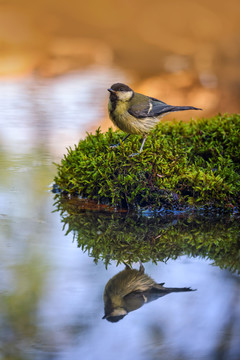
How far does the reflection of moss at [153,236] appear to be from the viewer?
110 inches

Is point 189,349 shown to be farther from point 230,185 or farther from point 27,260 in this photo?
point 230,185

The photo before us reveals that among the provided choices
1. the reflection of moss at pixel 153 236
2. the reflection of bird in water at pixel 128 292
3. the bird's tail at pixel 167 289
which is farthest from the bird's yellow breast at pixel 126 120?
the bird's tail at pixel 167 289

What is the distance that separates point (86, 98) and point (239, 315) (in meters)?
6.49

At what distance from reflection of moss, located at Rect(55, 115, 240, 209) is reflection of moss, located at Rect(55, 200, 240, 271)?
24 centimetres

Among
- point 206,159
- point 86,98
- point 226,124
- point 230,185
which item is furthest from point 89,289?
point 86,98

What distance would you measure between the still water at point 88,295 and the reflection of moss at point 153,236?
17 millimetres

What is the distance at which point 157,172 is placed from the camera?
3941mm

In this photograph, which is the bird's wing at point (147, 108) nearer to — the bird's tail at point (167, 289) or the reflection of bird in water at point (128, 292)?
the reflection of bird in water at point (128, 292)

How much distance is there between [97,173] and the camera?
3955mm

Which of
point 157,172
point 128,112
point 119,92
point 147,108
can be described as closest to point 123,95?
point 119,92

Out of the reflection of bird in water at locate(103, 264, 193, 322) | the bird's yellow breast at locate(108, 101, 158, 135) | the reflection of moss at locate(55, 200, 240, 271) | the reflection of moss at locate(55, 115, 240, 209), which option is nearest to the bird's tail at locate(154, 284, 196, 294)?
the reflection of bird in water at locate(103, 264, 193, 322)

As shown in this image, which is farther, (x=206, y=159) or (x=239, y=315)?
(x=206, y=159)

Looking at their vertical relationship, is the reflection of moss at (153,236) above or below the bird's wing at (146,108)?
below

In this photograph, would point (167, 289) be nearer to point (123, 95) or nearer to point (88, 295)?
point (88, 295)
